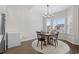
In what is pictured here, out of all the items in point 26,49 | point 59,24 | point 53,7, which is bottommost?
point 26,49

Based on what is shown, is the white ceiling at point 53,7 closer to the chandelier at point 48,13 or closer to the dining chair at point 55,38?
the chandelier at point 48,13

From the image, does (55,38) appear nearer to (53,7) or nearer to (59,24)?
(59,24)

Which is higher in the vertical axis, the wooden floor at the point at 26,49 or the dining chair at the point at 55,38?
the dining chair at the point at 55,38

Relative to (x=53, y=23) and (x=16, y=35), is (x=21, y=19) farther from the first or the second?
(x=53, y=23)

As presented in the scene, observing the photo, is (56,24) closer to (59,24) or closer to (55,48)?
(59,24)

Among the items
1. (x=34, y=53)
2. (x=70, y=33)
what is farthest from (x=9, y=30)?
(x=70, y=33)

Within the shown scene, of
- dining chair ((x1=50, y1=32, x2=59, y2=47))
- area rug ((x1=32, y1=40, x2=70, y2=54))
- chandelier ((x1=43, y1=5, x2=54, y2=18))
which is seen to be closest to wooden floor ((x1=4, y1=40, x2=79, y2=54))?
area rug ((x1=32, y1=40, x2=70, y2=54))

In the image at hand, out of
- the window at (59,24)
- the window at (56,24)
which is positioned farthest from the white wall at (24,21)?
the window at (59,24)

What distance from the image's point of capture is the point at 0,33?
1867 millimetres

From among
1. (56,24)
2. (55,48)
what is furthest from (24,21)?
(55,48)

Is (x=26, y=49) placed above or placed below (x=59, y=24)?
below

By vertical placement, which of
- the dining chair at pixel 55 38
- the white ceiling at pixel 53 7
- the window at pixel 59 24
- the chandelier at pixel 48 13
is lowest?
the dining chair at pixel 55 38

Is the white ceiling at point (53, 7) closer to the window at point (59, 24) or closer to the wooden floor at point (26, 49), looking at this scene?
the window at point (59, 24)

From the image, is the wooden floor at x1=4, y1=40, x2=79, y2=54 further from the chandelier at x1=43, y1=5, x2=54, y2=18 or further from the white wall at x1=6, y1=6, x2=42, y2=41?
the chandelier at x1=43, y1=5, x2=54, y2=18
